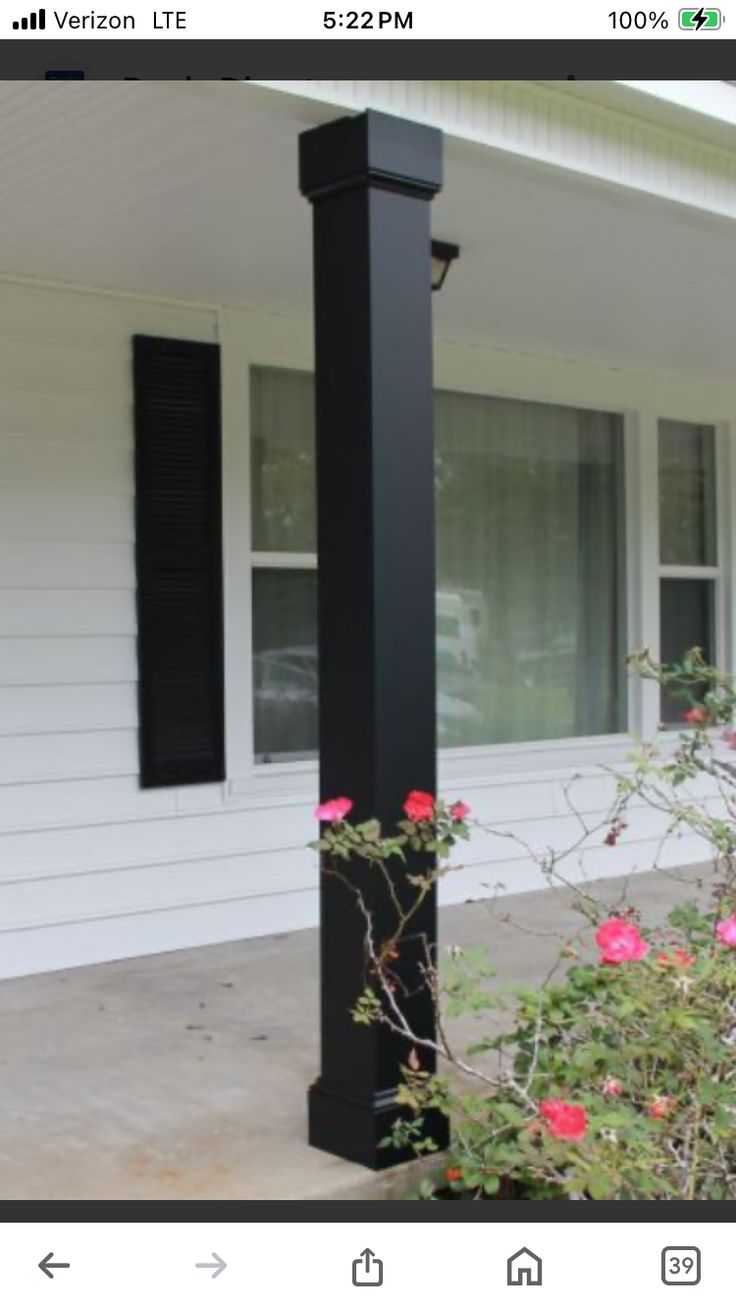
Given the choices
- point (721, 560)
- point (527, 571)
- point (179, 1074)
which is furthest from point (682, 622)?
point (179, 1074)

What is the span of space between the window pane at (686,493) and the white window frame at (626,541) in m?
0.06

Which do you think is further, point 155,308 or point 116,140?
point 155,308

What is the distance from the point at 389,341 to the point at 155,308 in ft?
7.15

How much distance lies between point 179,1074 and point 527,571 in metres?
3.34

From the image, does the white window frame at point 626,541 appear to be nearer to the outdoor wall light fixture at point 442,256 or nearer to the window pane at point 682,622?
the window pane at point 682,622

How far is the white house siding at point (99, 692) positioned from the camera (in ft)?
14.6

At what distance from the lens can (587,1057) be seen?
2.61 meters
